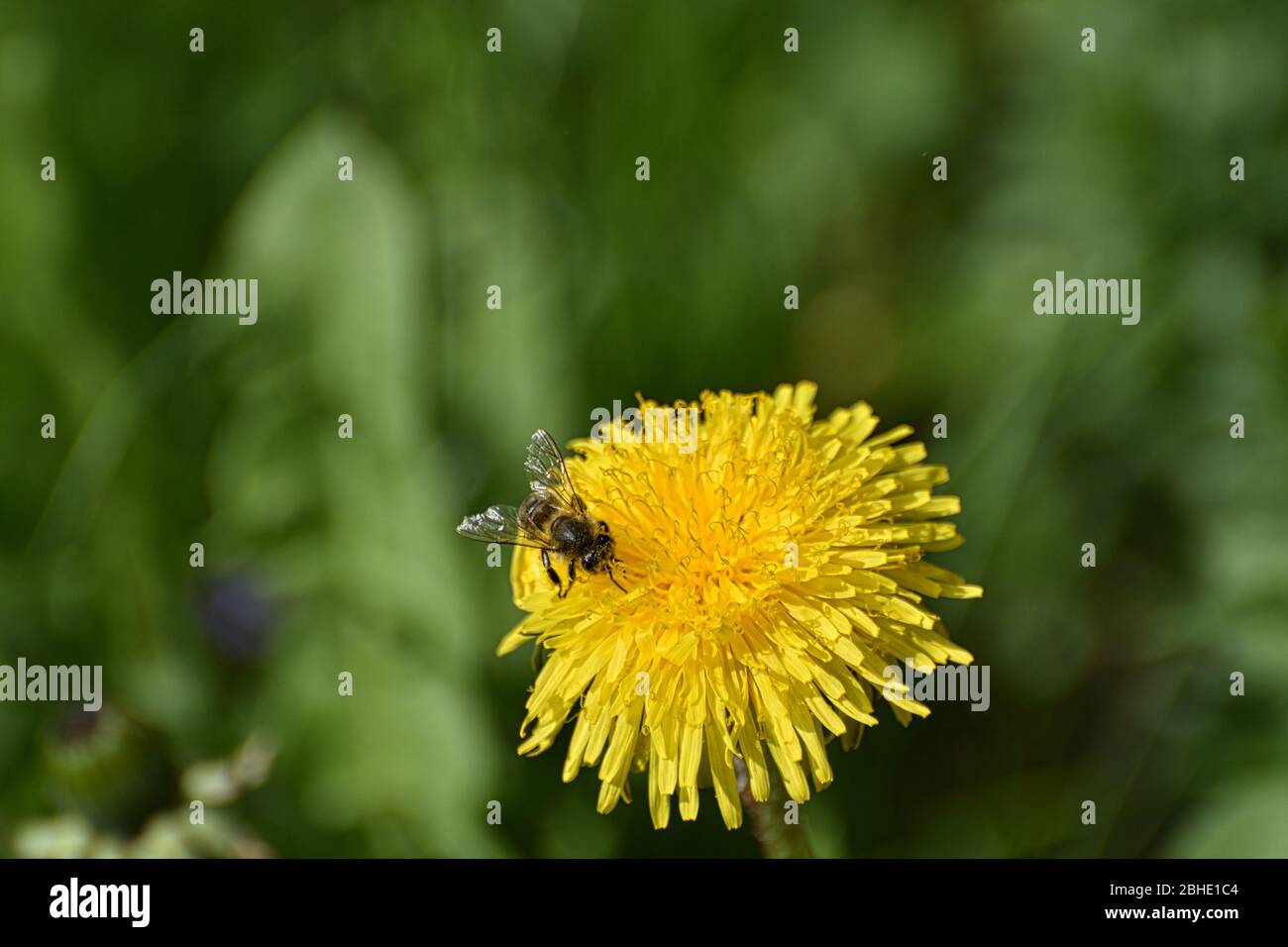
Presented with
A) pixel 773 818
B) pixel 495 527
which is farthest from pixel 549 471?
pixel 773 818

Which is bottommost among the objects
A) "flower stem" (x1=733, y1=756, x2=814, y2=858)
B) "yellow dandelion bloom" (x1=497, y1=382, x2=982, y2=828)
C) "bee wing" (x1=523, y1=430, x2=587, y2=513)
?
"flower stem" (x1=733, y1=756, x2=814, y2=858)

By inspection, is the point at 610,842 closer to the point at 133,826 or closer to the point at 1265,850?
the point at 133,826

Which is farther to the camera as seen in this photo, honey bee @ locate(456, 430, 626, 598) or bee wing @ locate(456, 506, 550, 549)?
bee wing @ locate(456, 506, 550, 549)

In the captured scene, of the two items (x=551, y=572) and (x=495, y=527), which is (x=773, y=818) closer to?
(x=551, y=572)

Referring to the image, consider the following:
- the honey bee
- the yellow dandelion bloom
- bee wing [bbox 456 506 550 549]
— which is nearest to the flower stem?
the yellow dandelion bloom

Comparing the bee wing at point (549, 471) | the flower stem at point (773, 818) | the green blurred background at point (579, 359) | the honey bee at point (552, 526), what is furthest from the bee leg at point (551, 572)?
the green blurred background at point (579, 359)

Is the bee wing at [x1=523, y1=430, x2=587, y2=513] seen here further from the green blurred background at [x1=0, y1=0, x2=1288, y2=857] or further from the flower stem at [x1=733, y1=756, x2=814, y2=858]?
the green blurred background at [x1=0, y1=0, x2=1288, y2=857]
